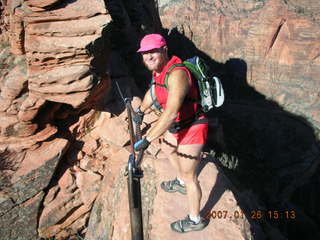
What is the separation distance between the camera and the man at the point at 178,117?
270cm

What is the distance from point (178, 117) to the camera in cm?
322

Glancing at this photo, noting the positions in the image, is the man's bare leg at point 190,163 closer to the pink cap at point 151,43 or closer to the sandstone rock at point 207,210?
the sandstone rock at point 207,210

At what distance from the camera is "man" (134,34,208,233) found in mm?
2697

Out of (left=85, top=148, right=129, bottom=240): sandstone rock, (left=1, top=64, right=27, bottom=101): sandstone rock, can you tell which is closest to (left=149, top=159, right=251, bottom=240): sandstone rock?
(left=85, top=148, right=129, bottom=240): sandstone rock

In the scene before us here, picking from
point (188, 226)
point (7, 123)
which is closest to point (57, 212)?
point (7, 123)

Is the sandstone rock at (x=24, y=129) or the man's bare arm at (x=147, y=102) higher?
the man's bare arm at (x=147, y=102)

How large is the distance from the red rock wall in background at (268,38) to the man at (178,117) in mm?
38444

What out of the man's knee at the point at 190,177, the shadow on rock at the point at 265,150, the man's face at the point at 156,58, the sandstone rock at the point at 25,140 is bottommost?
the shadow on rock at the point at 265,150

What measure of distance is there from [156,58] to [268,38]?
163 ft

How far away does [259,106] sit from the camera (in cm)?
3875

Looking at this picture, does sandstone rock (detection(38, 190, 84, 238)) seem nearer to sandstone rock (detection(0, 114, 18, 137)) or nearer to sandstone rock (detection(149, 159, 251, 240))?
sandstone rock (detection(0, 114, 18, 137))

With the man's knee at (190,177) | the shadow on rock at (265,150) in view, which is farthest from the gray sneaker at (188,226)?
the shadow on rock at (265,150)

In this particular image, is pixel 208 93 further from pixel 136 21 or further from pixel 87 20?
pixel 136 21

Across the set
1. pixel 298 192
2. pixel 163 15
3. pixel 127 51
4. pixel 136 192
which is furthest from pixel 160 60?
pixel 163 15
